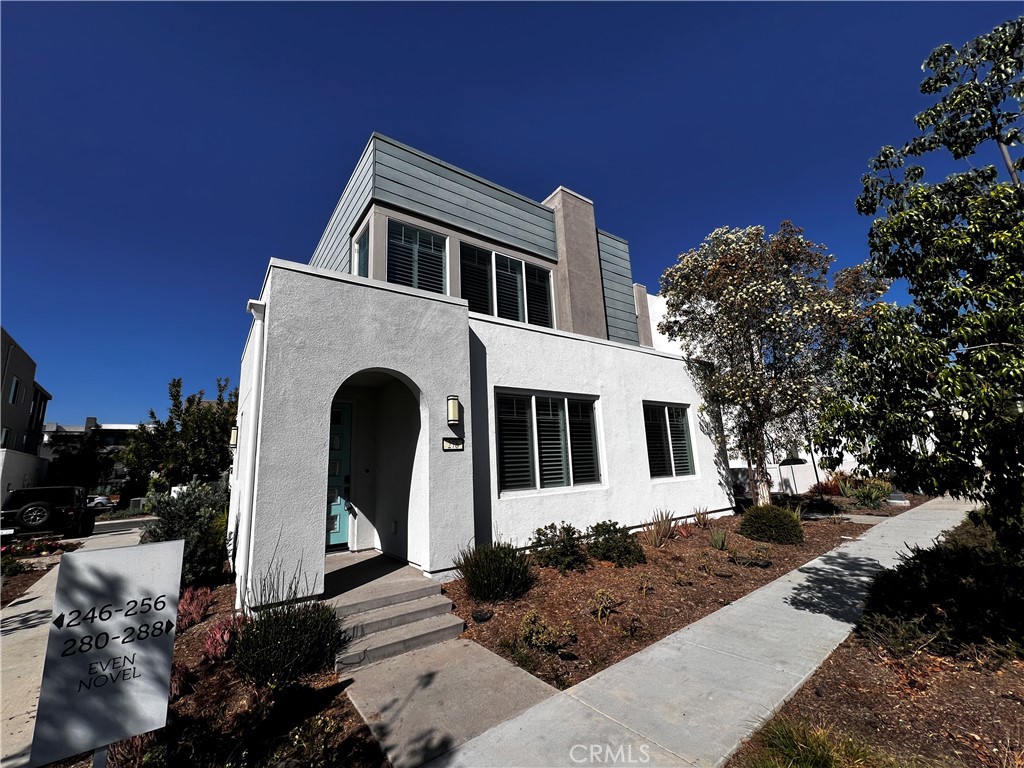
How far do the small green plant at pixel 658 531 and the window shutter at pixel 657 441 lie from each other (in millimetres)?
1169

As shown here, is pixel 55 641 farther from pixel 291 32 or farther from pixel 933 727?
pixel 291 32

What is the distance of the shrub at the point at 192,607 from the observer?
17.6ft

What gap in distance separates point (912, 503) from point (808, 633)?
47.6 ft

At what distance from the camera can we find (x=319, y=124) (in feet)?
29.0

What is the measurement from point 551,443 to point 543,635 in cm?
427

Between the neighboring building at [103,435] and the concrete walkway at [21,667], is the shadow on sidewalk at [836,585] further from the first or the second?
the neighboring building at [103,435]

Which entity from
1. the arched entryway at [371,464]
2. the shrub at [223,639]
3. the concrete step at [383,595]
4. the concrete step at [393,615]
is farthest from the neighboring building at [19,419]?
the concrete step at [393,615]

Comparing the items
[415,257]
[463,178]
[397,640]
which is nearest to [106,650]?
[397,640]

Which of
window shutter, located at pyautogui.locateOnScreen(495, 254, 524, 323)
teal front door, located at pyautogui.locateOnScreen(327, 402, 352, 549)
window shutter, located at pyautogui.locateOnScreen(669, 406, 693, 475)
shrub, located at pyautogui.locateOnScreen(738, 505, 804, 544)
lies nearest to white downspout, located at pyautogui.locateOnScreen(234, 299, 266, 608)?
teal front door, located at pyautogui.locateOnScreen(327, 402, 352, 549)

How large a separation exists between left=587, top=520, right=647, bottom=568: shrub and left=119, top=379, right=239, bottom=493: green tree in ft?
52.2

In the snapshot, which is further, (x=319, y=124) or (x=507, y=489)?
(x=319, y=124)

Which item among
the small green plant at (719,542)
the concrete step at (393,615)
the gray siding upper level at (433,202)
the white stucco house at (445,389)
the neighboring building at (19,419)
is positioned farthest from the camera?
the neighboring building at (19,419)

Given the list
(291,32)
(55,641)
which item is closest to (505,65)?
(291,32)

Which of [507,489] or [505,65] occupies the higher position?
[505,65]
